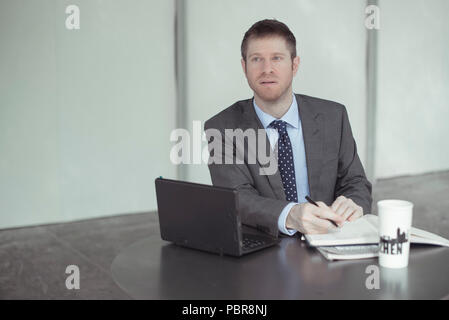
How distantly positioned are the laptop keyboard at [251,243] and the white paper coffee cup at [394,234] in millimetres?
318

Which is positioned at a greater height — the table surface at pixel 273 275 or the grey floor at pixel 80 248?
the table surface at pixel 273 275

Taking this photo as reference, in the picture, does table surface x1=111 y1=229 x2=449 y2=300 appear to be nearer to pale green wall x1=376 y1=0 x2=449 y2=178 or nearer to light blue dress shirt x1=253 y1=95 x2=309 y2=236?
light blue dress shirt x1=253 y1=95 x2=309 y2=236

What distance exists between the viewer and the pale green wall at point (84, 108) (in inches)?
159

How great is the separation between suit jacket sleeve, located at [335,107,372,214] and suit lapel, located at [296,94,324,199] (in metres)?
0.10

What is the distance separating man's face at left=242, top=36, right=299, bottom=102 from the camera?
194 cm

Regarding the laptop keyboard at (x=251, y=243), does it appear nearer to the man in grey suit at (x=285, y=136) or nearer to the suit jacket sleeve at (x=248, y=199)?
the suit jacket sleeve at (x=248, y=199)

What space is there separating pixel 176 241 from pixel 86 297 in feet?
4.54

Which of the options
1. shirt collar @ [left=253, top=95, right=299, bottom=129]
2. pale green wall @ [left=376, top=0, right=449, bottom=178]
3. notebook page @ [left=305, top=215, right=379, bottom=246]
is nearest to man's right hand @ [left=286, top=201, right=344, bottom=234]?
notebook page @ [left=305, top=215, right=379, bottom=246]

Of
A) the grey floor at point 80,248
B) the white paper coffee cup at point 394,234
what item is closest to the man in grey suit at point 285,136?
the white paper coffee cup at point 394,234

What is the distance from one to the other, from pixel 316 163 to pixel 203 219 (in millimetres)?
685

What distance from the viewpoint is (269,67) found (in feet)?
6.35

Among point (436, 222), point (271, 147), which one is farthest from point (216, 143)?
point (436, 222)

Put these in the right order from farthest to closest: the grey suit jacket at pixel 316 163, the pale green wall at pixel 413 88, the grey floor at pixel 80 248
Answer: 1. the pale green wall at pixel 413 88
2. the grey floor at pixel 80 248
3. the grey suit jacket at pixel 316 163
